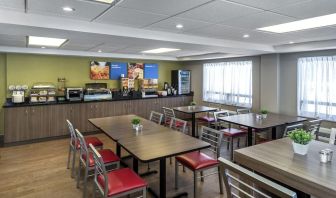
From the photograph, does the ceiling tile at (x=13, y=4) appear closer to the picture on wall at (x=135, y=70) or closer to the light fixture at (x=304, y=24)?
the light fixture at (x=304, y=24)

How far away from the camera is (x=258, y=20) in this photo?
109 inches

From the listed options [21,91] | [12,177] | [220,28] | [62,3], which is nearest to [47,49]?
[21,91]

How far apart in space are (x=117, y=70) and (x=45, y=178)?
4.13 meters

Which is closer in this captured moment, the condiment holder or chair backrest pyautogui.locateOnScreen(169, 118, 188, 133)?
the condiment holder

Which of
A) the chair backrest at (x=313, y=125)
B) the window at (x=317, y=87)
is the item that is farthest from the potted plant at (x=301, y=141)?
the window at (x=317, y=87)

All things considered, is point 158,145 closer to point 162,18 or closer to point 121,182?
point 121,182

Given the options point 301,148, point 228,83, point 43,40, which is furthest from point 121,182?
point 228,83

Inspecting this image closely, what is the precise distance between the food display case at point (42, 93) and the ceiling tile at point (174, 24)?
12.4 ft

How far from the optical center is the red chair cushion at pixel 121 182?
87.7 inches

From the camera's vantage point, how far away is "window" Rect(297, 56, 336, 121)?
4461 millimetres

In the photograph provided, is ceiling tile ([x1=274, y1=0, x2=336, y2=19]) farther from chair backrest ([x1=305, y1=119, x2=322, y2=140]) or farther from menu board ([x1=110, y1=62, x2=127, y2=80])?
menu board ([x1=110, y1=62, x2=127, y2=80])

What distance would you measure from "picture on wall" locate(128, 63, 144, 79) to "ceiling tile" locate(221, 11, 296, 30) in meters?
4.68

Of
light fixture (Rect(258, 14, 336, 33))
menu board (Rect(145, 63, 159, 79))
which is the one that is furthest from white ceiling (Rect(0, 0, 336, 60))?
menu board (Rect(145, 63, 159, 79))

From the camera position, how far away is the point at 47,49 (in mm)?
5473
